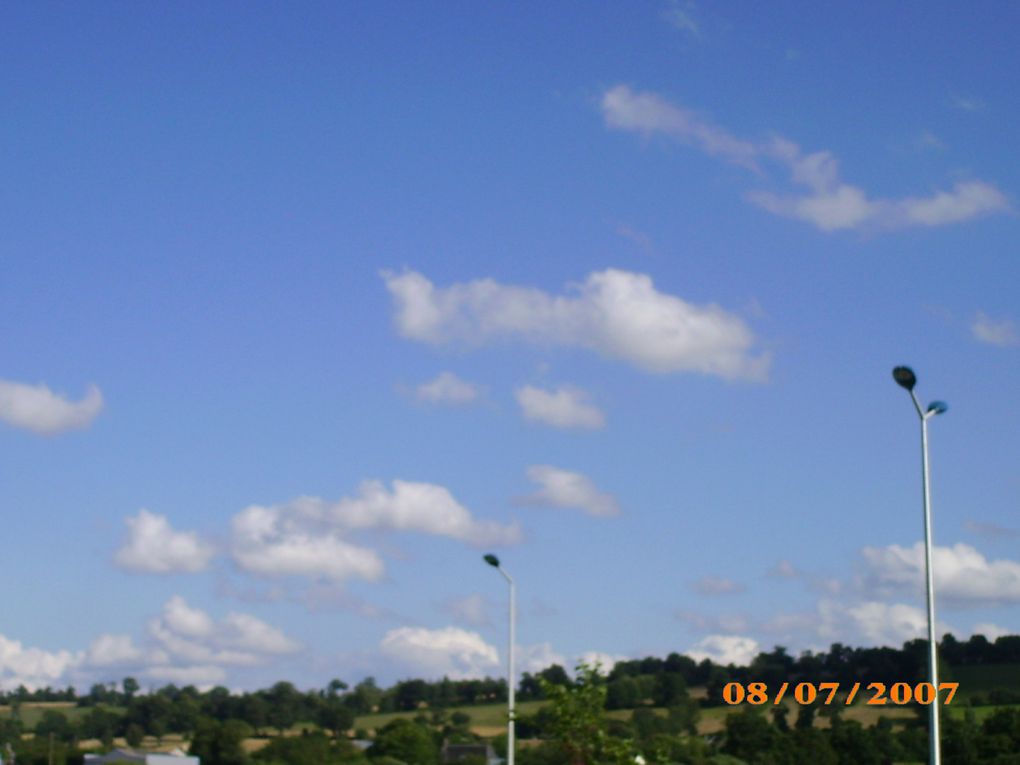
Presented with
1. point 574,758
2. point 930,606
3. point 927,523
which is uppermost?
point 927,523

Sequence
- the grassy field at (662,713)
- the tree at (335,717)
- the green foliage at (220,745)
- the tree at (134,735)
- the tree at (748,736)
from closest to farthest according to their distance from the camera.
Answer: the tree at (748,736)
the grassy field at (662,713)
the green foliage at (220,745)
the tree at (335,717)
the tree at (134,735)

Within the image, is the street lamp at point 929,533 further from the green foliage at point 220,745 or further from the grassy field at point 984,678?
the green foliage at point 220,745

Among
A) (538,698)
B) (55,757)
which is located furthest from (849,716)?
(55,757)

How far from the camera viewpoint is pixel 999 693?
13375cm

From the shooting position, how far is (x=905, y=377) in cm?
3000

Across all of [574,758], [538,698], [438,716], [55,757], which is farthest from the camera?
[438,716]

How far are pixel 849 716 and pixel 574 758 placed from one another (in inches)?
4316

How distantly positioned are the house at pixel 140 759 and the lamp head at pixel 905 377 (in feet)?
394

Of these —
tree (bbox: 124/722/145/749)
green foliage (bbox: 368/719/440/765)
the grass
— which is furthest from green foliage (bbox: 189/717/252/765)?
the grass

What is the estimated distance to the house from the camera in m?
137

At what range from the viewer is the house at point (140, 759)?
137 m

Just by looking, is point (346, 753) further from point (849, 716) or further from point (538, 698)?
point (849, 716)

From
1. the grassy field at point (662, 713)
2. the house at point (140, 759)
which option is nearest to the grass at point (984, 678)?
the grassy field at point (662, 713)

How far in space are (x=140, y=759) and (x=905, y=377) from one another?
125m
